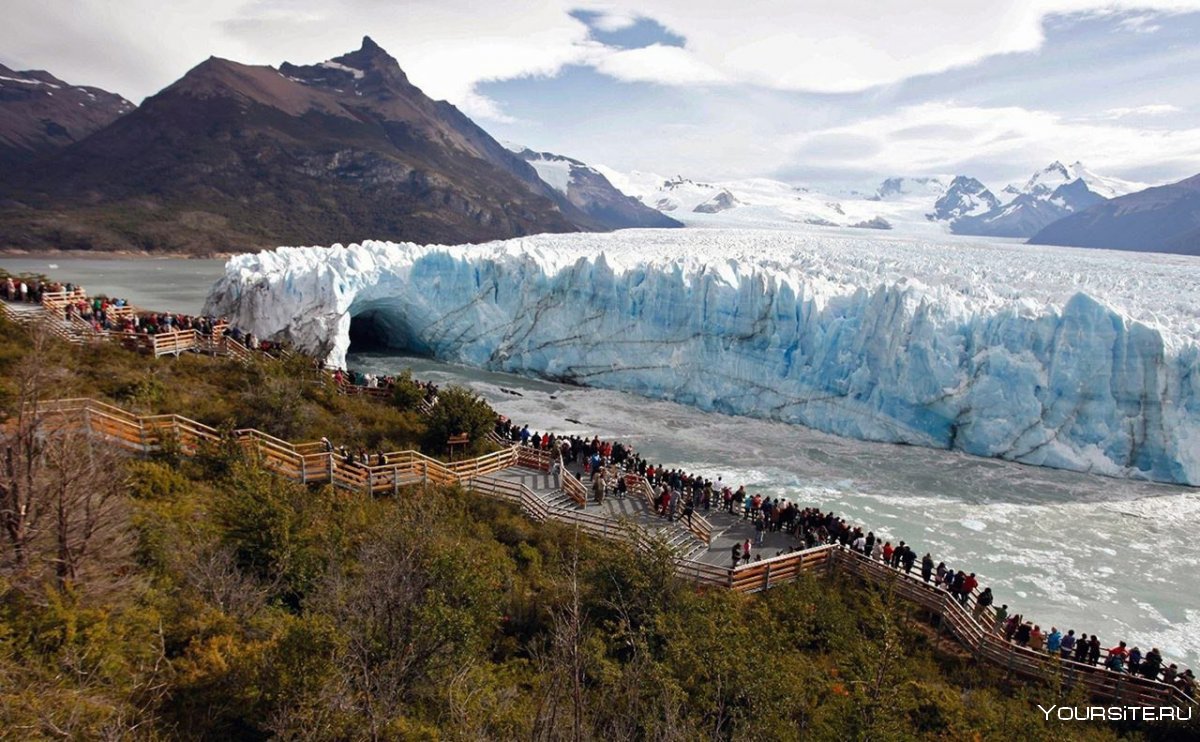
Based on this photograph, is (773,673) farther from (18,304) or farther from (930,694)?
(18,304)

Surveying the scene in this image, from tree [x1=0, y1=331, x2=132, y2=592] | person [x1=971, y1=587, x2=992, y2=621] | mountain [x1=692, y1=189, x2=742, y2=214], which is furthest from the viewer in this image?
mountain [x1=692, y1=189, x2=742, y2=214]

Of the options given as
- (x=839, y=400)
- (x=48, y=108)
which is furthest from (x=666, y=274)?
(x=48, y=108)

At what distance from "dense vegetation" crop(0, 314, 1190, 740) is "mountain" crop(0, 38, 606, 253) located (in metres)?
77.3

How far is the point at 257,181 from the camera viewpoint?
95688 millimetres

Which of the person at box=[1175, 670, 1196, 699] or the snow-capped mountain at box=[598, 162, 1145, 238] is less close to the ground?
the snow-capped mountain at box=[598, 162, 1145, 238]

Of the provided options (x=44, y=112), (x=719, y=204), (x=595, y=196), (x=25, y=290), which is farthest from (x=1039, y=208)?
(x=44, y=112)

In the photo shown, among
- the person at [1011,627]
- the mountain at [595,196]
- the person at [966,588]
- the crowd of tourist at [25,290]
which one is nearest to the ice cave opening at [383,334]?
the crowd of tourist at [25,290]

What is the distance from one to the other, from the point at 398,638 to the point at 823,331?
19.8m

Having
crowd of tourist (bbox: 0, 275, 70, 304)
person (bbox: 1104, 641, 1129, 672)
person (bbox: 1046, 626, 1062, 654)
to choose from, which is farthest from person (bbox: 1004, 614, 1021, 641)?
crowd of tourist (bbox: 0, 275, 70, 304)

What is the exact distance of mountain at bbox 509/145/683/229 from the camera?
536ft

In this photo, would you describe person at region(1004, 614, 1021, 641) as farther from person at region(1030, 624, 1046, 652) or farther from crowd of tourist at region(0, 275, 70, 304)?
crowd of tourist at region(0, 275, 70, 304)

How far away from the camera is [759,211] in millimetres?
123000

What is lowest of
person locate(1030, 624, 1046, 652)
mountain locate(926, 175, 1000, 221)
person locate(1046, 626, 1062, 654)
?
person locate(1030, 624, 1046, 652)

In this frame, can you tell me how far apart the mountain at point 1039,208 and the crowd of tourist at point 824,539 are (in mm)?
148001
